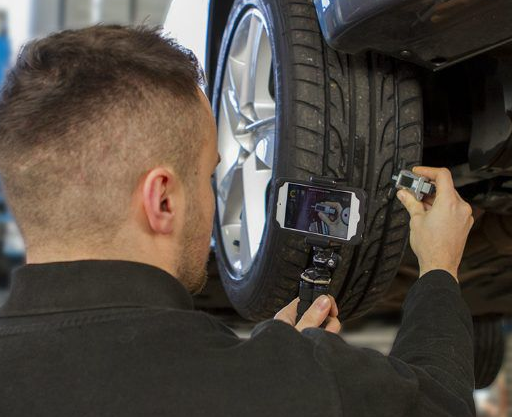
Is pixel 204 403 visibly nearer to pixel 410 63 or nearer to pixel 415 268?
pixel 410 63

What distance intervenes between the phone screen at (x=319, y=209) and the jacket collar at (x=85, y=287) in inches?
19.4

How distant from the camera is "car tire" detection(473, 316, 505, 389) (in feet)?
9.84

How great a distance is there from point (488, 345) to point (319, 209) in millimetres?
1524

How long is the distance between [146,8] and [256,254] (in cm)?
1155

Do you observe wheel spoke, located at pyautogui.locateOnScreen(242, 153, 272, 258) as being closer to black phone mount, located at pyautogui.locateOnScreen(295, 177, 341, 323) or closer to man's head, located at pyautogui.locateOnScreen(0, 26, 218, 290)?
black phone mount, located at pyautogui.locateOnScreen(295, 177, 341, 323)

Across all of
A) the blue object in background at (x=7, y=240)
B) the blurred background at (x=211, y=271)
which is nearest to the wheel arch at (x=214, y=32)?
the blurred background at (x=211, y=271)

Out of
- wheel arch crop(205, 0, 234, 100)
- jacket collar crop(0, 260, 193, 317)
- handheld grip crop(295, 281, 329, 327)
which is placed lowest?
handheld grip crop(295, 281, 329, 327)

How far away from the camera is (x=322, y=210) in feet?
5.47

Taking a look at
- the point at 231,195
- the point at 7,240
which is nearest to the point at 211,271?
the point at 231,195

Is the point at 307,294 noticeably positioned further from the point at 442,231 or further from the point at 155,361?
the point at 155,361

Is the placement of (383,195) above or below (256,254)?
above

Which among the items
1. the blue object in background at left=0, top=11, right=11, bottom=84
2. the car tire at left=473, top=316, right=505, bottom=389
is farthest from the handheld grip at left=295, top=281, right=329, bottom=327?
the blue object in background at left=0, top=11, right=11, bottom=84

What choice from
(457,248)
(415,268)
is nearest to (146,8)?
(415,268)

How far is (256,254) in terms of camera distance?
2064mm
